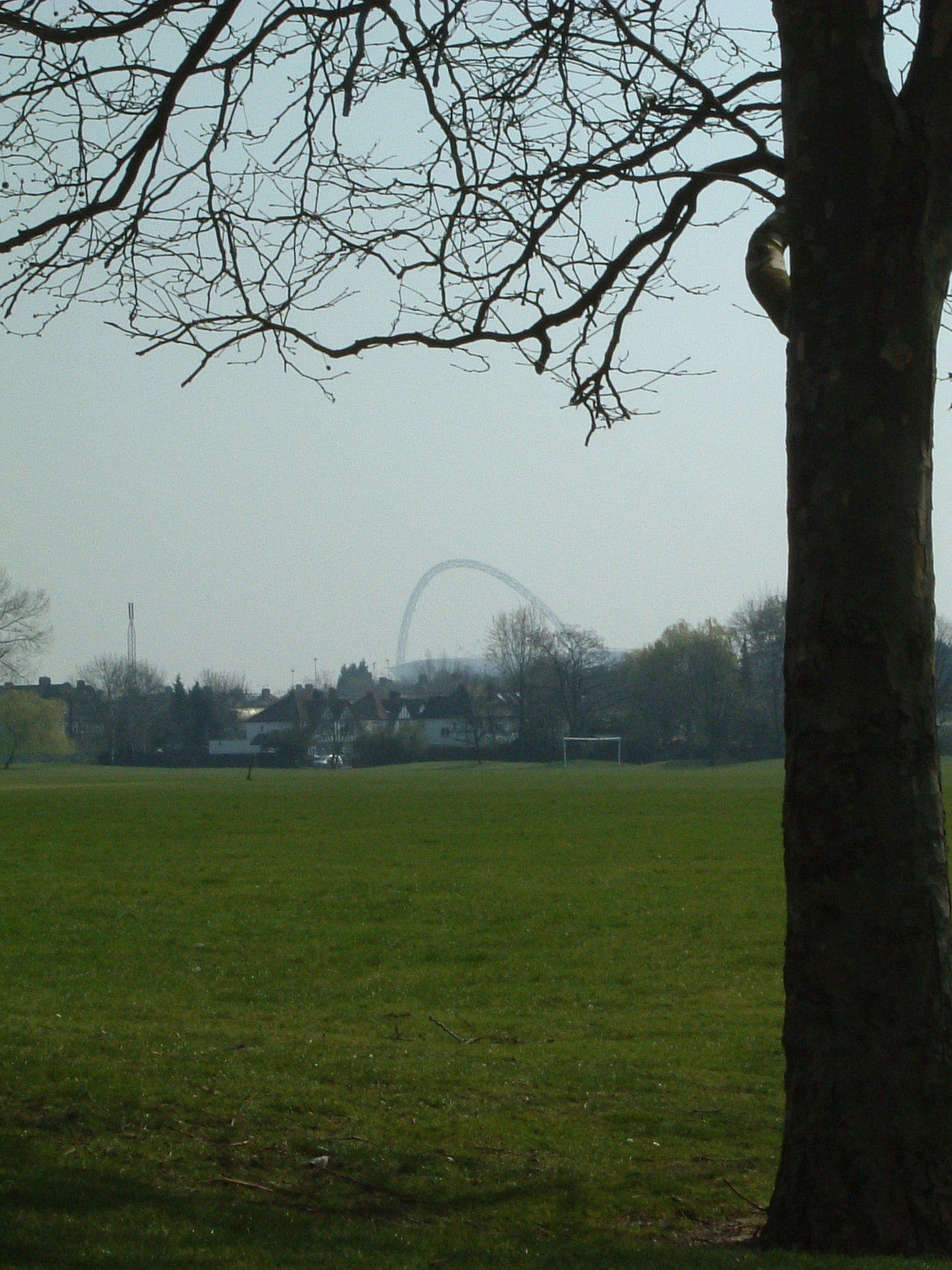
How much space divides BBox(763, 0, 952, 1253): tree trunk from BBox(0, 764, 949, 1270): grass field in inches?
25.5

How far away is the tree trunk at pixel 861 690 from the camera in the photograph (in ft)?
18.2

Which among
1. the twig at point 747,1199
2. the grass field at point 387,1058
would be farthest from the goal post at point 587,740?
the twig at point 747,1199

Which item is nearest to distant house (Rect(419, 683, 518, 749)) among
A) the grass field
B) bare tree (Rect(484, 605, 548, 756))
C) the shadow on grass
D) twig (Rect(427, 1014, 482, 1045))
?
bare tree (Rect(484, 605, 548, 756))

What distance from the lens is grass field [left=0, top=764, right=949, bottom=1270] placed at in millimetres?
5668

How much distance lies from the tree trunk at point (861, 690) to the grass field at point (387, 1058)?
648mm

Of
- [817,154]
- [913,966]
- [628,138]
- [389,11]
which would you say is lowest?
[913,966]

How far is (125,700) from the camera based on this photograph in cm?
14575

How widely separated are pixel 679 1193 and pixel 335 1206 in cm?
172

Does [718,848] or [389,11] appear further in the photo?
[718,848]

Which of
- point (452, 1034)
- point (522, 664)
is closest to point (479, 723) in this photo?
point (522, 664)

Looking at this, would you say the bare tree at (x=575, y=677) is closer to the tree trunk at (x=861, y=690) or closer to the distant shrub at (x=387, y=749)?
the distant shrub at (x=387, y=749)

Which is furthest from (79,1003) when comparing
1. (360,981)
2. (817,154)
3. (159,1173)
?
(817,154)

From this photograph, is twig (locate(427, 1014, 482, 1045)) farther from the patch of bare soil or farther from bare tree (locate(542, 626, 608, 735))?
bare tree (locate(542, 626, 608, 735))

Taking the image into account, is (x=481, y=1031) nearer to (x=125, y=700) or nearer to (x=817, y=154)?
(x=817, y=154)
